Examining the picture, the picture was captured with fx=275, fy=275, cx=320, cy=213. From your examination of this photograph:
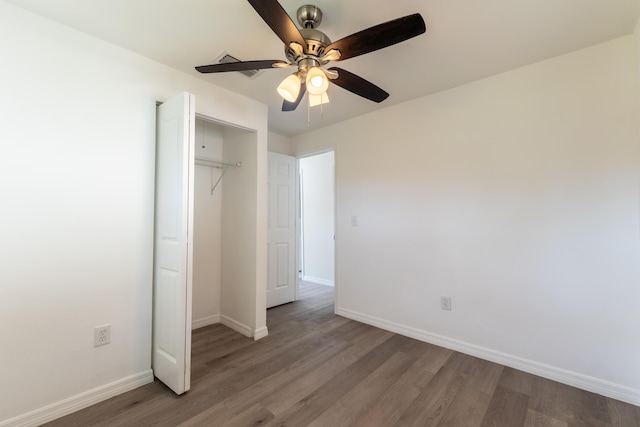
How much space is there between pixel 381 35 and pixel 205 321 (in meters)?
3.14

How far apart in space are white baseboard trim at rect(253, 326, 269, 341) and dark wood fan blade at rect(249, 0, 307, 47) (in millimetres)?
2477

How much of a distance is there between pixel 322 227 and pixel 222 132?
2.55 meters

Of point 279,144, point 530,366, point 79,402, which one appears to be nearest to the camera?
point 79,402

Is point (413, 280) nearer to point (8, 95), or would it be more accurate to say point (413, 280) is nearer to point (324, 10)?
point (324, 10)

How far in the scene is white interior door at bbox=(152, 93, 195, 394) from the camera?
184 cm

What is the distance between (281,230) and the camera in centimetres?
379

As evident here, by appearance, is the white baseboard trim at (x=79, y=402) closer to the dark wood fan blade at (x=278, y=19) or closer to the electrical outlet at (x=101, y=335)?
the electrical outlet at (x=101, y=335)

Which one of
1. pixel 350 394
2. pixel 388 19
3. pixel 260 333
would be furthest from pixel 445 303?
pixel 388 19

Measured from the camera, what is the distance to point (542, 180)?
211 centimetres

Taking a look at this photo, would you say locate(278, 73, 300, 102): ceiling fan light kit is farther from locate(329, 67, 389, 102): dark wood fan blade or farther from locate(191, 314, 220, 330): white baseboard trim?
locate(191, 314, 220, 330): white baseboard trim

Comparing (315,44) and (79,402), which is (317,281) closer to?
(79,402)

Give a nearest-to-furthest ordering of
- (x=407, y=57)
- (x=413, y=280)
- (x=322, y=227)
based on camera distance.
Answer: (x=407, y=57) → (x=413, y=280) → (x=322, y=227)

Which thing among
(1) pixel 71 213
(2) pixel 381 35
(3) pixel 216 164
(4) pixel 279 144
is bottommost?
(1) pixel 71 213

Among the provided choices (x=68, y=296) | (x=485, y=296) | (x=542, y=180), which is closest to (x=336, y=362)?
(x=485, y=296)
